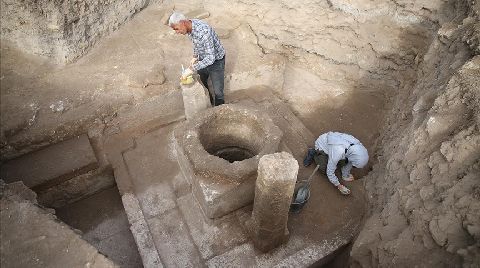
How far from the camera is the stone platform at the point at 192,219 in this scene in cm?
427

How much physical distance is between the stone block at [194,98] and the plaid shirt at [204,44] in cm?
27

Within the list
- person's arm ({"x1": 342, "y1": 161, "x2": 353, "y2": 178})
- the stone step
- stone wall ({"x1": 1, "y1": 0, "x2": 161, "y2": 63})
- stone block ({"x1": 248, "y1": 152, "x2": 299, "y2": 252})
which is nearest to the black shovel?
stone block ({"x1": 248, "y1": 152, "x2": 299, "y2": 252})

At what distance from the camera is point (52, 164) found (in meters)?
4.96

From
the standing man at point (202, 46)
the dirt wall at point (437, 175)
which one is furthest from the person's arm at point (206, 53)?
the dirt wall at point (437, 175)

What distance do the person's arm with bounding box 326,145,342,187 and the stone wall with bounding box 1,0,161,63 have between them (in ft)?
14.4

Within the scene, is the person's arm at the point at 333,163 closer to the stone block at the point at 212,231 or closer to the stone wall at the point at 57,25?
the stone block at the point at 212,231

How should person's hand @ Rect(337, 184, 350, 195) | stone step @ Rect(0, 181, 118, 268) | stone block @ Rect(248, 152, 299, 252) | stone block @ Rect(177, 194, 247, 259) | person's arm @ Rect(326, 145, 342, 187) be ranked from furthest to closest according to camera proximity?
person's hand @ Rect(337, 184, 350, 195) → person's arm @ Rect(326, 145, 342, 187) → stone block @ Rect(177, 194, 247, 259) → stone block @ Rect(248, 152, 299, 252) → stone step @ Rect(0, 181, 118, 268)

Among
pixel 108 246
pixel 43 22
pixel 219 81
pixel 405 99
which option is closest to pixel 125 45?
pixel 43 22

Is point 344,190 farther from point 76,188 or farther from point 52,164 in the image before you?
point 52,164

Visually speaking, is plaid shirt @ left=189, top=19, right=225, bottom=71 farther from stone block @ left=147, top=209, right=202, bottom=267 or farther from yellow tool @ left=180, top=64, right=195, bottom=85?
stone block @ left=147, top=209, right=202, bottom=267

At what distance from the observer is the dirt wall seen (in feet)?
9.62

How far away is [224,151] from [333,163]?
60.4 inches

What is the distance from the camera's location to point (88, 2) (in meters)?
6.02

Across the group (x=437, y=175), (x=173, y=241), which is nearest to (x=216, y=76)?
(x=173, y=241)
